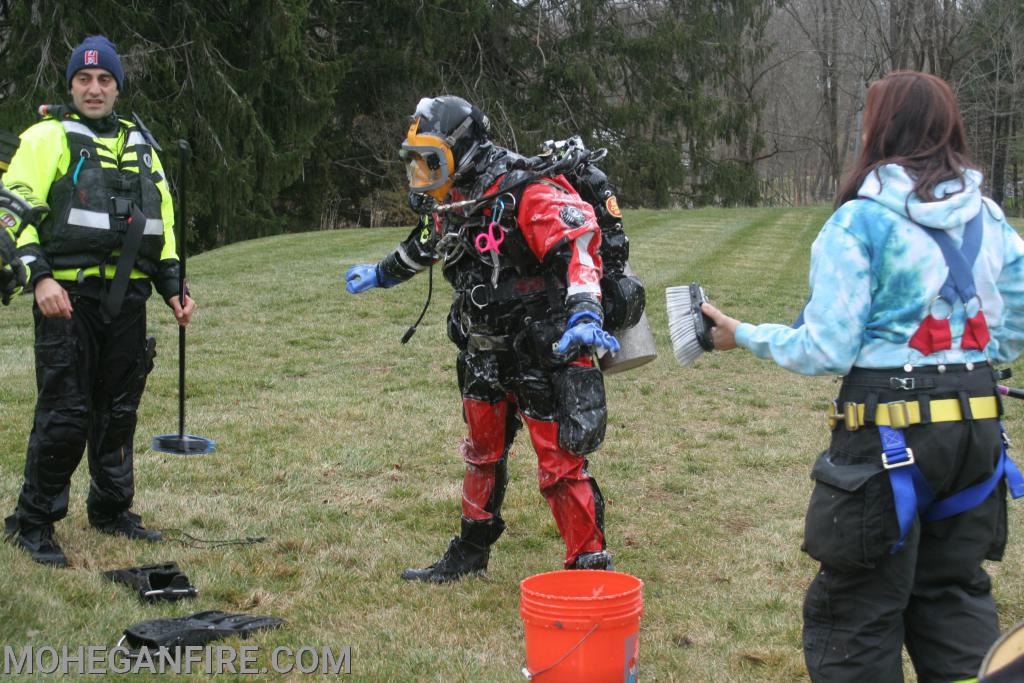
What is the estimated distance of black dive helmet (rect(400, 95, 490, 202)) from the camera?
4773mm

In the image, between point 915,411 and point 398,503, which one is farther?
point 398,503

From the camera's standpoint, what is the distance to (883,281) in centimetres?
303

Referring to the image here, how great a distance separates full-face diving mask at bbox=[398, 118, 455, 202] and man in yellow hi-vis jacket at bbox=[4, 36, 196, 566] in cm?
135

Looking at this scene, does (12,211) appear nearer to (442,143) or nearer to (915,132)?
(442,143)

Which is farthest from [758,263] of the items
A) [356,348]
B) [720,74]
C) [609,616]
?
[609,616]

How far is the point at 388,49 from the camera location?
24.6 meters

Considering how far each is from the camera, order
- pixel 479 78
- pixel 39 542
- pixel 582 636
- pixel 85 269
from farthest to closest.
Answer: pixel 479 78 → pixel 39 542 → pixel 85 269 → pixel 582 636

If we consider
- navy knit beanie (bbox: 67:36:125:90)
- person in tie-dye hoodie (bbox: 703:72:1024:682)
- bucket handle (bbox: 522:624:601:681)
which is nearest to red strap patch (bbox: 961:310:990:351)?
person in tie-dye hoodie (bbox: 703:72:1024:682)

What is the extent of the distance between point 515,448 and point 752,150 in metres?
25.8

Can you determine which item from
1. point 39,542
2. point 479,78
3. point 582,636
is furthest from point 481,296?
point 479,78

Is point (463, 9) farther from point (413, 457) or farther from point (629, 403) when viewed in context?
point (413, 457)

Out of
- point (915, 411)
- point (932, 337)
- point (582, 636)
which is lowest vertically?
point (582, 636)
